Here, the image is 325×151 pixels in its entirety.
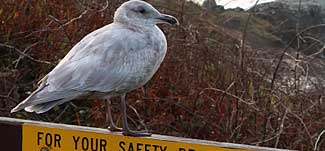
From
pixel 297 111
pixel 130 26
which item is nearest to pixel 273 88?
pixel 297 111

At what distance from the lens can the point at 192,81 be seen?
175 inches

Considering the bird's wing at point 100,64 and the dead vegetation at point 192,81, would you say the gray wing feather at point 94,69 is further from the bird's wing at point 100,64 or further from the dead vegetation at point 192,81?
the dead vegetation at point 192,81

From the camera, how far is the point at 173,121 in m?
4.31

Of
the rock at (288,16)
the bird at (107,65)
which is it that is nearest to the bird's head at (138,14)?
the bird at (107,65)

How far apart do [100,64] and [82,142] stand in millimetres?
363

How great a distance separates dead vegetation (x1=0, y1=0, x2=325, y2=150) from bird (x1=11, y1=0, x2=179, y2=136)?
1224 millimetres

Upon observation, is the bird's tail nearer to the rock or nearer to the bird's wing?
the bird's wing

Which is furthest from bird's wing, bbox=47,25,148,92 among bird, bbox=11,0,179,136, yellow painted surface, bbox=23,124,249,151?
yellow painted surface, bbox=23,124,249,151

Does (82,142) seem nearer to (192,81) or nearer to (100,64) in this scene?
(100,64)

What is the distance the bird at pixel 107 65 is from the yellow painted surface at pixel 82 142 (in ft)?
0.44

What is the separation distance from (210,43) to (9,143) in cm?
240

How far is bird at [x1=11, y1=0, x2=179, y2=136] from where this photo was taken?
8.87 ft

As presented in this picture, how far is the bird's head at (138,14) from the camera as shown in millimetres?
2775

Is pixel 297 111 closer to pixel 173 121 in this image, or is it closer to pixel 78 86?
pixel 173 121
